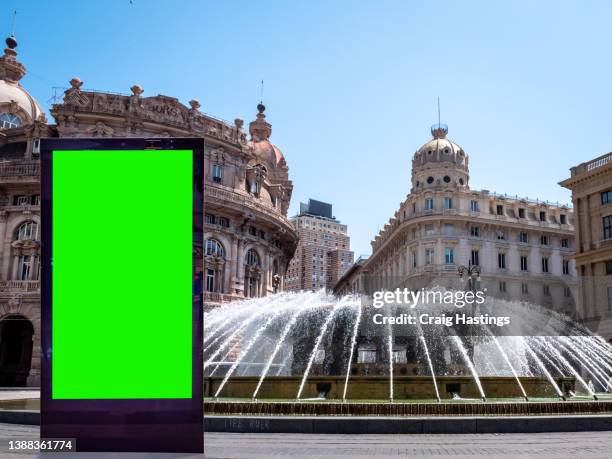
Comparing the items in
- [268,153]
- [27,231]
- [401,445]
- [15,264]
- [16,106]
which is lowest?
[401,445]

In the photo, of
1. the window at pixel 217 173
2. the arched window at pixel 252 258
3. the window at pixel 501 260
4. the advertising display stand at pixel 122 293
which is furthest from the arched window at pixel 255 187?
the advertising display stand at pixel 122 293

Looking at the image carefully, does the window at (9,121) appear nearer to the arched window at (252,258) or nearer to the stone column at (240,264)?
the stone column at (240,264)

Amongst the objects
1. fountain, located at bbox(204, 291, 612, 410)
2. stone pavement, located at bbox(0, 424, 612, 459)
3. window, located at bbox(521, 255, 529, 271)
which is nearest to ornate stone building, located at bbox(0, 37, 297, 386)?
fountain, located at bbox(204, 291, 612, 410)

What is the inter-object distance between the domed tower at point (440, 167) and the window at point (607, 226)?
2014 cm

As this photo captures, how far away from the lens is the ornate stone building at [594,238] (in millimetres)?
41031

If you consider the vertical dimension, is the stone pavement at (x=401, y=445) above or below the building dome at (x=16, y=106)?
below

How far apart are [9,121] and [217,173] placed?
57.5 feet

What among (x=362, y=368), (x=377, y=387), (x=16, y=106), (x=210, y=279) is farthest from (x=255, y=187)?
(x=377, y=387)

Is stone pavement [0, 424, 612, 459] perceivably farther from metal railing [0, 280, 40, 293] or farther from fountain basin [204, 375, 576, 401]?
metal railing [0, 280, 40, 293]

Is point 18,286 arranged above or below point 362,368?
above

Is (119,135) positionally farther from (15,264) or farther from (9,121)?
(9,121)

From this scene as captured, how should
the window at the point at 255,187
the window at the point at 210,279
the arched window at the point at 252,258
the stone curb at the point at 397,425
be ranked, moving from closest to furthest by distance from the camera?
the stone curb at the point at 397,425 → the window at the point at 210,279 → the arched window at the point at 252,258 → the window at the point at 255,187

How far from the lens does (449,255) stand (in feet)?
198

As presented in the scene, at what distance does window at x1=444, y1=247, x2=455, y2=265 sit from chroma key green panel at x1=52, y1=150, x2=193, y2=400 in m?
58.2
